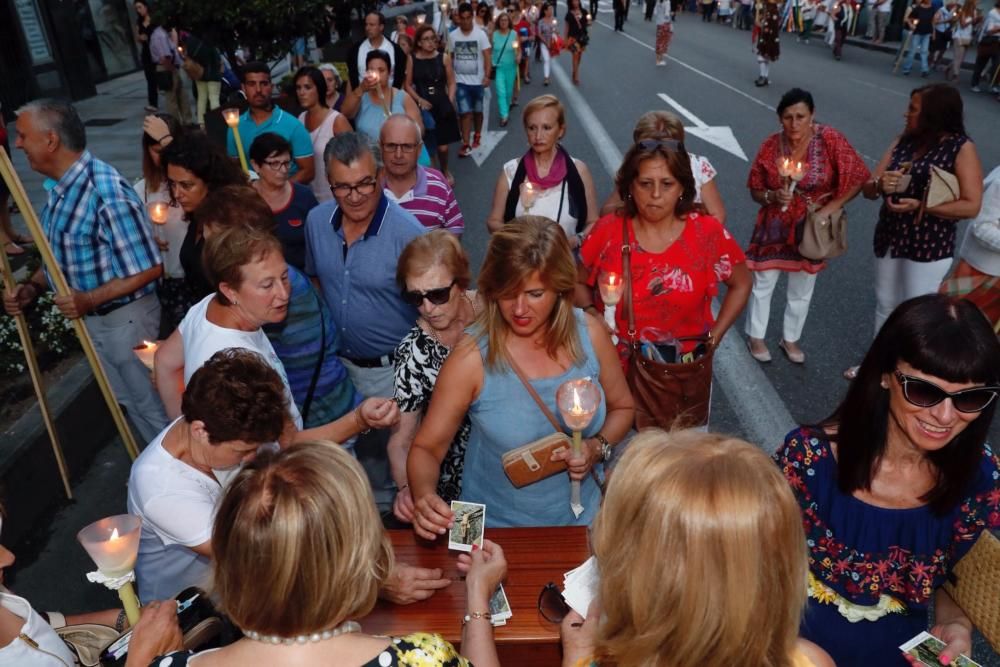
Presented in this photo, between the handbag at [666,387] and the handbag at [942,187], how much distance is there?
2.06 m

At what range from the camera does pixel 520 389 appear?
2.75 m

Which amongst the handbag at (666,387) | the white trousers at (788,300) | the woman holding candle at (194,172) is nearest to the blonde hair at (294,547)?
the handbag at (666,387)

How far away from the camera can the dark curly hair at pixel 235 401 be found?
2.34 meters

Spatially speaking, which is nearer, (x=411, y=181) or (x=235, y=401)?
(x=235, y=401)

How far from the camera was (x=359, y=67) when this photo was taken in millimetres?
9000

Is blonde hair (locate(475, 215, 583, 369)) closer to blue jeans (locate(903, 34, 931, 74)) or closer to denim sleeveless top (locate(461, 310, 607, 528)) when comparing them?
denim sleeveless top (locate(461, 310, 607, 528))

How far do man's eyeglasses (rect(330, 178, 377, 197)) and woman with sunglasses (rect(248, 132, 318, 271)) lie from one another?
2.87 ft

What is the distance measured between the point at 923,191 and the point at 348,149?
3438 millimetres

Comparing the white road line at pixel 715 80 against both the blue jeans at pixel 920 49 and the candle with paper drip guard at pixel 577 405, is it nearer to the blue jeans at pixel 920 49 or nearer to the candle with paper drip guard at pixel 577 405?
the blue jeans at pixel 920 49

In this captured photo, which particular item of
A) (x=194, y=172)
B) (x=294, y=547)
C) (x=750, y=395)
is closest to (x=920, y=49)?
(x=750, y=395)

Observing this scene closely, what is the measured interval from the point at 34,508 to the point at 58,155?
2.01 metres

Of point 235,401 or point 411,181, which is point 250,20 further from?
point 235,401

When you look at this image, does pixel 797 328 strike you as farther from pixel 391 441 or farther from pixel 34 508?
pixel 34 508

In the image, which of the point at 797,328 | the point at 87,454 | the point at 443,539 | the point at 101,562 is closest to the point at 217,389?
the point at 101,562
